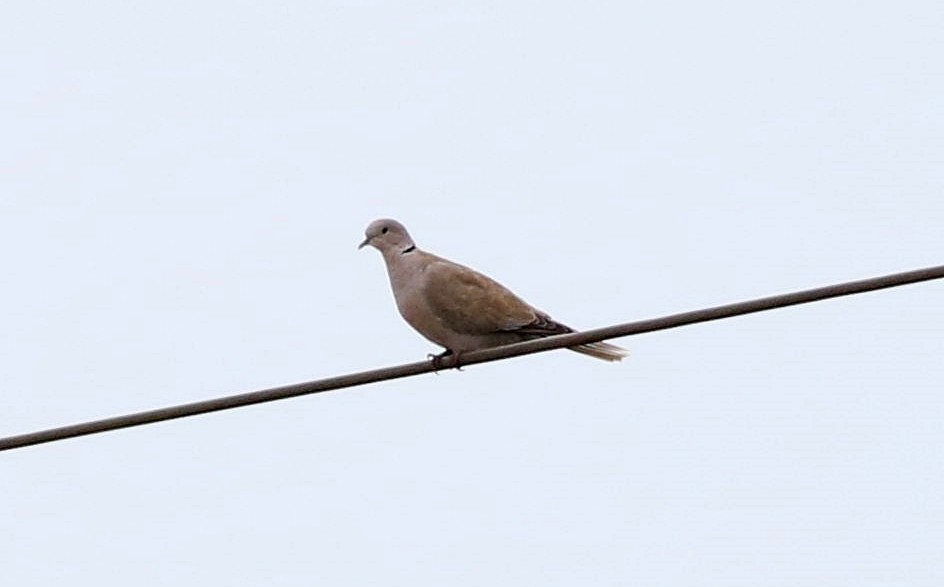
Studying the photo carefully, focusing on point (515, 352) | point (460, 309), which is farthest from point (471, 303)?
point (515, 352)

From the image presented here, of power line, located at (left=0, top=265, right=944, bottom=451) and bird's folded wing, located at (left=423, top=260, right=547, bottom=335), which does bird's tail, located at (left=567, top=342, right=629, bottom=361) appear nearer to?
bird's folded wing, located at (left=423, top=260, right=547, bottom=335)

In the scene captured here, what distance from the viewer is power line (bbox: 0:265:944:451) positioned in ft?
22.4

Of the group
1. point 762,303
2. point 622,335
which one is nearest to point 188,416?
point 622,335

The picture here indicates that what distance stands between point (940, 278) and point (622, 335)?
1.11m

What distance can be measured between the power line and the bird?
6.16 feet

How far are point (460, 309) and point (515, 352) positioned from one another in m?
1.98

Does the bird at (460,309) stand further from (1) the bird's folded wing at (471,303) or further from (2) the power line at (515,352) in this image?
(2) the power line at (515,352)

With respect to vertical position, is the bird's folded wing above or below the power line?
above

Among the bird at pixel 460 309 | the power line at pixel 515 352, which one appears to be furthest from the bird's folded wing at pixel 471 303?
the power line at pixel 515 352

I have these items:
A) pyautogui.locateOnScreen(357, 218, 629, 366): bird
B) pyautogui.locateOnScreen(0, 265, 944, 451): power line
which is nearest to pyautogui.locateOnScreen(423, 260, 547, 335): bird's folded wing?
pyautogui.locateOnScreen(357, 218, 629, 366): bird

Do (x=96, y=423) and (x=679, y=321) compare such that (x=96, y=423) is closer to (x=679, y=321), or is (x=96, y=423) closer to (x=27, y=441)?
(x=27, y=441)

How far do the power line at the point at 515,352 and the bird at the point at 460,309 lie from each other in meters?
1.88

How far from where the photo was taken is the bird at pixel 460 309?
395 inches

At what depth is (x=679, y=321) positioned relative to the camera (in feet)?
23.5
